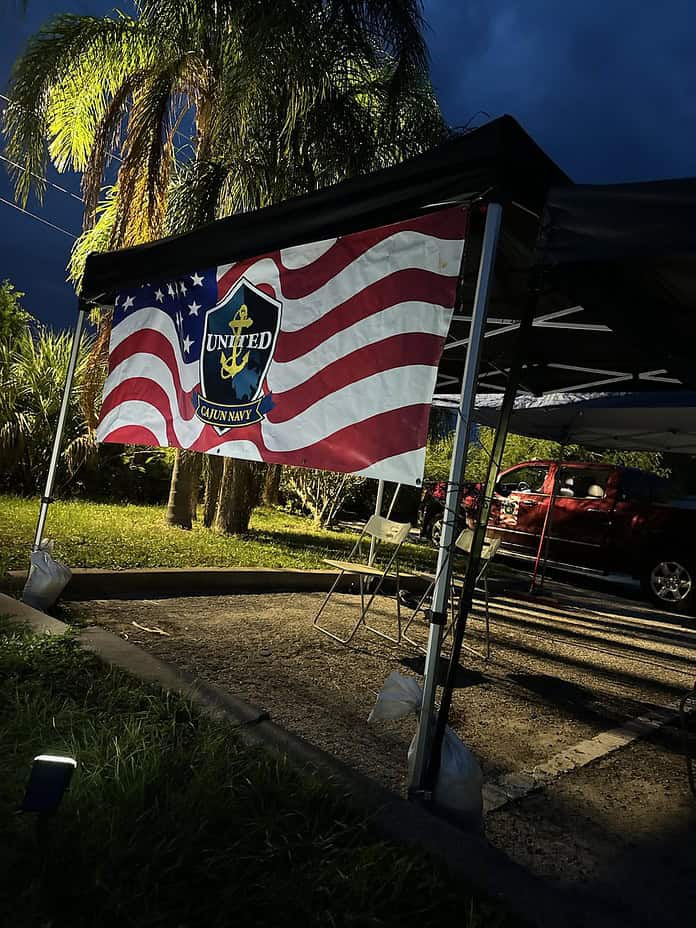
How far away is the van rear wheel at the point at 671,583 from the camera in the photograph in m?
9.26

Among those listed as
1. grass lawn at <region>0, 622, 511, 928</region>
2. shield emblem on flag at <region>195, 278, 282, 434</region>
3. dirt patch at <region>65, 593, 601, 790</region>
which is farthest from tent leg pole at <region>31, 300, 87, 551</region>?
grass lawn at <region>0, 622, 511, 928</region>

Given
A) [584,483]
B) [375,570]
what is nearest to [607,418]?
[584,483]

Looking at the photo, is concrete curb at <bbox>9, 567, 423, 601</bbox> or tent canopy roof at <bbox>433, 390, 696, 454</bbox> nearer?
concrete curb at <bbox>9, 567, 423, 601</bbox>

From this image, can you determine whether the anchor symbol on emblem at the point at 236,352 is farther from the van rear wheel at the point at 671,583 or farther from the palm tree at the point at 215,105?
the van rear wheel at the point at 671,583

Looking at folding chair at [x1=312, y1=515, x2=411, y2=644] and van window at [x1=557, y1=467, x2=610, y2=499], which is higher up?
van window at [x1=557, y1=467, x2=610, y2=499]

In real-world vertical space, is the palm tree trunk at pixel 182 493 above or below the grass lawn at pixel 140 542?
above

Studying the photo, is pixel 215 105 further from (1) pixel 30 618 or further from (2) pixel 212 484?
(1) pixel 30 618

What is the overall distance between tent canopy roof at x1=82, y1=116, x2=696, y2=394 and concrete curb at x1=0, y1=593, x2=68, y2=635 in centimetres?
217

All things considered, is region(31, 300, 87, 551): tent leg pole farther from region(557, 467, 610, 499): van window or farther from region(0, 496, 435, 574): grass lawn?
region(557, 467, 610, 499): van window

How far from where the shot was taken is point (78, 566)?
219 inches

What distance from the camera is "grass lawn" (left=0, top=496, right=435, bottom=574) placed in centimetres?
618

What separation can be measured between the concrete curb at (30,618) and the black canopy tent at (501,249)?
2.88 feet

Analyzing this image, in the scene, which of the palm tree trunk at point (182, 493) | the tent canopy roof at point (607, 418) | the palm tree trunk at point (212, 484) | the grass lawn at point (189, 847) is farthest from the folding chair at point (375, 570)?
the palm tree trunk at point (182, 493)

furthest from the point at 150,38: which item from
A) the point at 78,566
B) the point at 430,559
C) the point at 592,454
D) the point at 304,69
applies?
the point at 592,454
